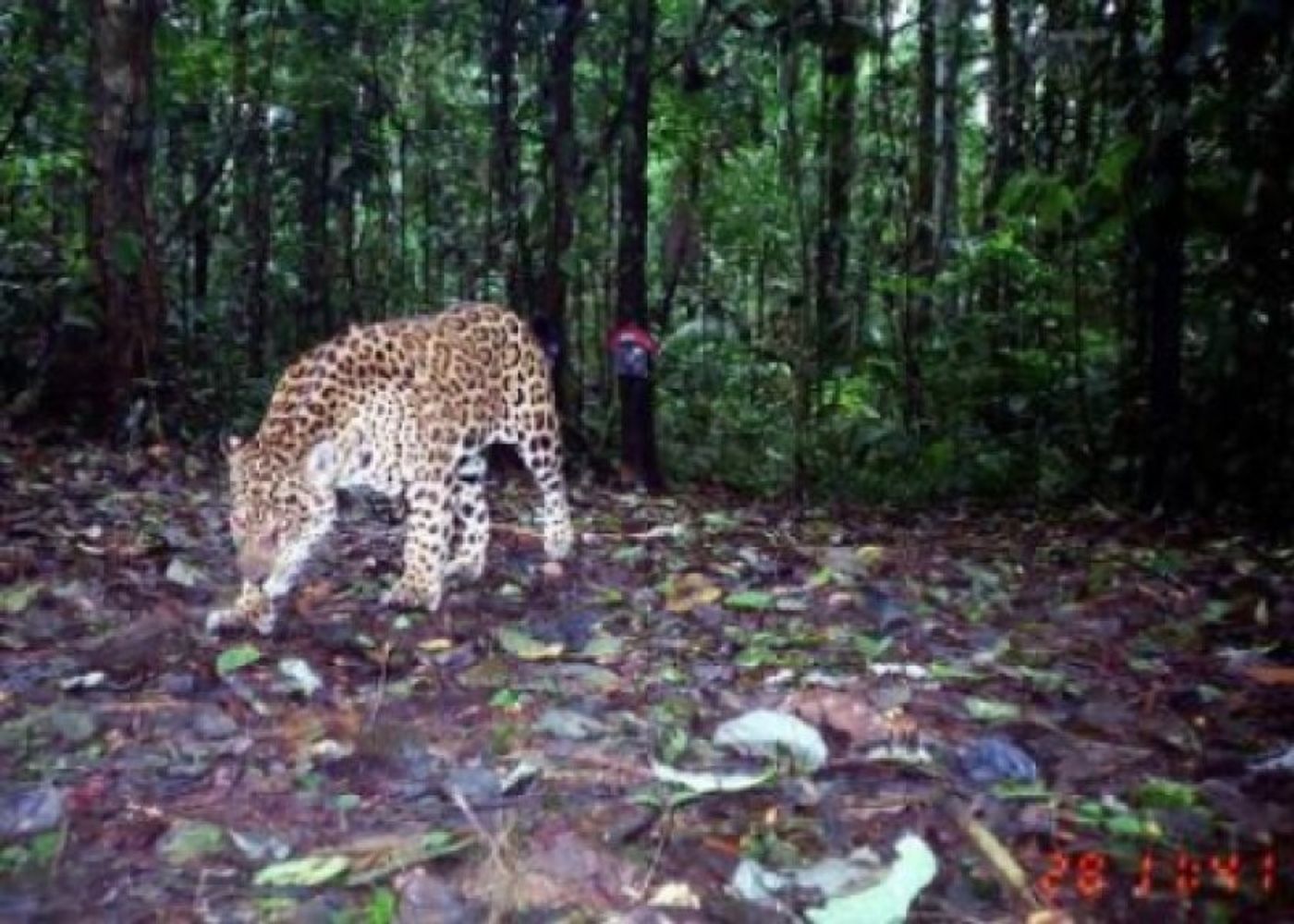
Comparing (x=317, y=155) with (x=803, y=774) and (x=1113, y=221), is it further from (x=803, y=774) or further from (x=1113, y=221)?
(x=803, y=774)

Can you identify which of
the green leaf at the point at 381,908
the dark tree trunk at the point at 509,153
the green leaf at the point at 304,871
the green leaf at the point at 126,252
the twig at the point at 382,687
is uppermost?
the dark tree trunk at the point at 509,153

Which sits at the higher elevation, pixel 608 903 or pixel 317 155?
pixel 317 155

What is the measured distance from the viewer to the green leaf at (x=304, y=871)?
147 inches

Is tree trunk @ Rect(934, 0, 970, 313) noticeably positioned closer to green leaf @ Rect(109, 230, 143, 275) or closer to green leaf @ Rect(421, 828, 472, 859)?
green leaf @ Rect(109, 230, 143, 275)

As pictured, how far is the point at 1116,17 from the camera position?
10664 mm

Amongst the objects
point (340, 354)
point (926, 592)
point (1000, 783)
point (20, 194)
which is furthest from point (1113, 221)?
point (20, 194)

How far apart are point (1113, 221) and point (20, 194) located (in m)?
12.1

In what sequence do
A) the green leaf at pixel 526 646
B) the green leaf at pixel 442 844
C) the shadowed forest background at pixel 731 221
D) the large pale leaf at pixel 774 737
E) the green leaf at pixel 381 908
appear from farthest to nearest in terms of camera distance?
the shadowed forest background at pixel 731 221 < the green leaf at pixel 526 646 < the large pale leaf at pixel 774 737 < the green leaf at pixel 442 844 < the green leaf at pixel 381 908

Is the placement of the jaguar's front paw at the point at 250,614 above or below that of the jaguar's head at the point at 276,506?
below

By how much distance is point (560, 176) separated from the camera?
1105 cm

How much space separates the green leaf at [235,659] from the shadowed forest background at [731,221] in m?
5.70
